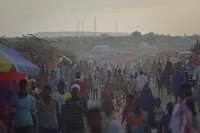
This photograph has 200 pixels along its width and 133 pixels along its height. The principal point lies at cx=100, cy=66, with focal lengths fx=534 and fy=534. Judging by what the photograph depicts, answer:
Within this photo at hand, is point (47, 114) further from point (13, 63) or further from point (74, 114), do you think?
point (13, 63)

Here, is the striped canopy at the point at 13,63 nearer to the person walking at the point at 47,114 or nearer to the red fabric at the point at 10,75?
the red fabric at the point at 10,75

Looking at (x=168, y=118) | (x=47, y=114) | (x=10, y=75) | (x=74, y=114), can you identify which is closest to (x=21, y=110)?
(x=47, y=114)

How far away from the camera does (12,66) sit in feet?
37.3

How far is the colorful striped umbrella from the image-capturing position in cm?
1109

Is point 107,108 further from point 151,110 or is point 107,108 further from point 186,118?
point 151,110

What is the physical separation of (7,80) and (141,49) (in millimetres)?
107033

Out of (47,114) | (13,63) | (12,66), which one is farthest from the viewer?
(47,114)

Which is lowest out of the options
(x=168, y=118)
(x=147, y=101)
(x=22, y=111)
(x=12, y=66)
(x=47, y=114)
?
(x=147, y=101)

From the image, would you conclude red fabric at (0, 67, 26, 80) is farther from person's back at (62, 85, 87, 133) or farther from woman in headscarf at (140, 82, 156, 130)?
woman in headscarf at (140, 82, 156, 130)

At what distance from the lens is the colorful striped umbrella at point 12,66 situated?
11.1 m

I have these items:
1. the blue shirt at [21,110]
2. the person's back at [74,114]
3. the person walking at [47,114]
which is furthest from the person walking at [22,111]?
the person's back at [74,114]

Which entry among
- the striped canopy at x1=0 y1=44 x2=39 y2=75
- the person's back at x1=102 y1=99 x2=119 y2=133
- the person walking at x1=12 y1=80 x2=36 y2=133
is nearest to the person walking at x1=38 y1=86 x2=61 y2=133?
the person walking at x1=12 y1=80 x2=36 y2=133

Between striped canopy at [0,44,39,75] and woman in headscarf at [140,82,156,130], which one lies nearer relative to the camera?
striped canopy at [0,44,39,75]

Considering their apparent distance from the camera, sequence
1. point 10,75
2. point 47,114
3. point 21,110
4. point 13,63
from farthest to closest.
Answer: point 10,75
point 47,114
point 13,63
point 21,110
